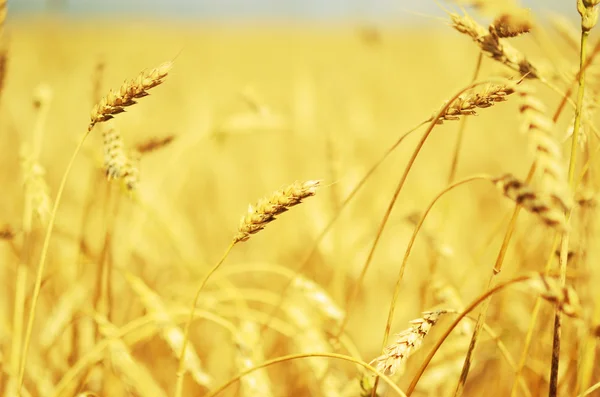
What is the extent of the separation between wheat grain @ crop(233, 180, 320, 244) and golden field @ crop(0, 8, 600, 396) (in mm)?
72

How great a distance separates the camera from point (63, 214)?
1.88 m

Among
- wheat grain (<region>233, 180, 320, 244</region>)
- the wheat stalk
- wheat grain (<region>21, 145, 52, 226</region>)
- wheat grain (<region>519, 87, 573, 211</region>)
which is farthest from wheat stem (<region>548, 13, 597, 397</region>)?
wheat grain (<region>21, 145, 52, 226</region>)

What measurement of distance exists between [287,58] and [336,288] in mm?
8179

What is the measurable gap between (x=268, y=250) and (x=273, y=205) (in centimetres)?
146

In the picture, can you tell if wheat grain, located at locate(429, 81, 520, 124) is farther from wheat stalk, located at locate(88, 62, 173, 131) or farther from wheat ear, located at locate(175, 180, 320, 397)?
wheat stalk, located at locate(88, 62, 173, 131)

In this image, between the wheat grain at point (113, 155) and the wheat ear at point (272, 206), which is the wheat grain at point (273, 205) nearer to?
the wheat ear at point (272, 206)

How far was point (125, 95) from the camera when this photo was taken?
1.51ft

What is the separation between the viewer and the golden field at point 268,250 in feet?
2.34

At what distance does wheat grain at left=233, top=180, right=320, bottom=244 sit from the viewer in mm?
424

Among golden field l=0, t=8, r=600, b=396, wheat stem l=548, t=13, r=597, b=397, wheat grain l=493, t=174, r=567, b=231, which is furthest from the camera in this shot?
golden field l=0, t=8, r=600, b=396

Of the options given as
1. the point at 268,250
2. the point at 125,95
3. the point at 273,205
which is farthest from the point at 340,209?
the point at 268,250

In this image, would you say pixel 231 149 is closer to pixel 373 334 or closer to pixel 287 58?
pixel 373 334

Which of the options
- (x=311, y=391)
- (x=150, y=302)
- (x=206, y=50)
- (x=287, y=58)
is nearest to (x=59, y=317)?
(x=150, y=302)

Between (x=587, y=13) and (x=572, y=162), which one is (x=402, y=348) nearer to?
(x=572, y=162)
